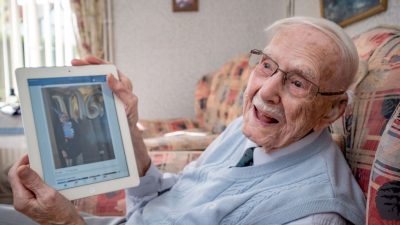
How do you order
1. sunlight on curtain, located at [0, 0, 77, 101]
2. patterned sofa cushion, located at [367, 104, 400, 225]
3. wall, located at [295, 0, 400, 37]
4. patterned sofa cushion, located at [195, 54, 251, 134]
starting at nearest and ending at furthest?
patterned sofa cushion, located at [367, 104, 400, 225], wall, located at [295, 0, 400, 37], patterned sofa cushion, located at [195, 54, 251, 134], sunlight on curtain, located at [0, 0, 77, 101]

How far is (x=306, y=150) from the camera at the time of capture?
0.81 meters

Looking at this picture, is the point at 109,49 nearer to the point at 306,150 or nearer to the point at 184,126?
the point at 184,126

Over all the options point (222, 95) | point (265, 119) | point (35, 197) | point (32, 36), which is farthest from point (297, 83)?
point (32, 36)

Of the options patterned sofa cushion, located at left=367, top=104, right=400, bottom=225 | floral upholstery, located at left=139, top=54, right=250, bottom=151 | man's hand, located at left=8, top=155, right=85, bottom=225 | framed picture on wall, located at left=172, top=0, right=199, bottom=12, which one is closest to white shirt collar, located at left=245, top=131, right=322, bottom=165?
patterned sofa cushion, located at left=367, top=104, right=400, bottom=225

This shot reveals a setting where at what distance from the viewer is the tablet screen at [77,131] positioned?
0.70 metres

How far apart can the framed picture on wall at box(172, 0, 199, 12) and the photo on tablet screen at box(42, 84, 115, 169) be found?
8.34 feet

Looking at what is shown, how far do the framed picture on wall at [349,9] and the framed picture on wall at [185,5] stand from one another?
1.44 metres

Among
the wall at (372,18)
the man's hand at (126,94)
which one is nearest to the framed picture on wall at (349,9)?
the wall at (372,18)

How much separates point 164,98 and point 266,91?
249 centimetres

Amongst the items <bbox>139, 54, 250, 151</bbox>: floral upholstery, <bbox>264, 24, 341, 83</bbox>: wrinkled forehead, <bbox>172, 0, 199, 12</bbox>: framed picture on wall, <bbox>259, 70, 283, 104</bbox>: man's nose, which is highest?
<bbox>172, 0, 199, 12</bbox>: framed picture on wall

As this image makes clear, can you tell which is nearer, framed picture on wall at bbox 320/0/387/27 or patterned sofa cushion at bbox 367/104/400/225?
patterned sofa cushion at bbox 367/104/400/225

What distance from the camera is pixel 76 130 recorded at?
75cm

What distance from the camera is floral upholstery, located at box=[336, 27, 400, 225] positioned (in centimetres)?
57

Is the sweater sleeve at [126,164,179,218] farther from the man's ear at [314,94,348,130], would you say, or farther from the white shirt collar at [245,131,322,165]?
the man's ear at [314,94,348,130]
